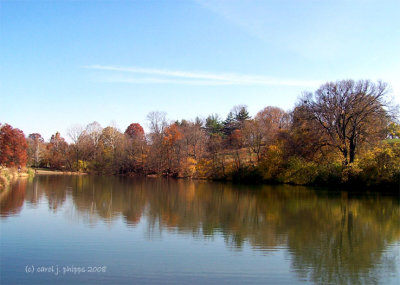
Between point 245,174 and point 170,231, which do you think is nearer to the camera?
point 170,231

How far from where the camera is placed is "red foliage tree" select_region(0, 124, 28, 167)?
40.7 metres

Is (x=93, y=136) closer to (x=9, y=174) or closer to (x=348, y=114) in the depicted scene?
(x=9, y=174)

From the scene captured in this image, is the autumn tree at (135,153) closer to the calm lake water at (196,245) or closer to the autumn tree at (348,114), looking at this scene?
the autumn tree at (348,114)

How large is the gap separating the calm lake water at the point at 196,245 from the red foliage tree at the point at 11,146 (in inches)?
989

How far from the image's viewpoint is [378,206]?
69.1 feet

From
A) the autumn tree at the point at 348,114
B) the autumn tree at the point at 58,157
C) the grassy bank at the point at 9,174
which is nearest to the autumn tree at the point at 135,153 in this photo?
the autumn tree at the point at 58,157

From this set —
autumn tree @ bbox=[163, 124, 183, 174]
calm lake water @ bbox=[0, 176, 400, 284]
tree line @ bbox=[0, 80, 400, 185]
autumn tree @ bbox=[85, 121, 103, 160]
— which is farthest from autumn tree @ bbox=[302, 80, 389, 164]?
autumn tree @ bbox=[85, 121, 103, 160]

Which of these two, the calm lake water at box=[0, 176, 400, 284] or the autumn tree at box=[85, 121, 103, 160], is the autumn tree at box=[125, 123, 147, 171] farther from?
the calm lake water at box=[0, 176, 400, 284]

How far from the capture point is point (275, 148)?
43031mm

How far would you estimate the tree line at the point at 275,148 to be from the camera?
32.8 meters

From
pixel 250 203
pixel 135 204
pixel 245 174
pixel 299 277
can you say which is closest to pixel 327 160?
pixel 245 174

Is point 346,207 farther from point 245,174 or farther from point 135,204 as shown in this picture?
point 245,174

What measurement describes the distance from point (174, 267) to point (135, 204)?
1270 cm

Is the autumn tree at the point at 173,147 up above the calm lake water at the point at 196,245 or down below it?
above
